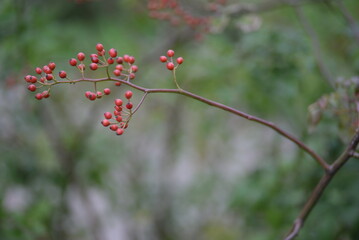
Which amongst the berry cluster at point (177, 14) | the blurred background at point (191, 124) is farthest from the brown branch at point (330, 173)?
the berry cluster at point (177, 14)

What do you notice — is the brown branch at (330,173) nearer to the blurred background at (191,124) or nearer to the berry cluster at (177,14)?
the blurred background at (191,124)

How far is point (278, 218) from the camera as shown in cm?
251

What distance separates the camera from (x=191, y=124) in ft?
15.4

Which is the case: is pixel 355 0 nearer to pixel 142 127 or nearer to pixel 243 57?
pixel 243 57

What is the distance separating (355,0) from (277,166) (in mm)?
1354

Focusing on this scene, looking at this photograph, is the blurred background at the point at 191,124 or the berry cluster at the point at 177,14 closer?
the blurred background at the point at 191,124

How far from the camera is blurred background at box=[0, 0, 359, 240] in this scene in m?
2.13

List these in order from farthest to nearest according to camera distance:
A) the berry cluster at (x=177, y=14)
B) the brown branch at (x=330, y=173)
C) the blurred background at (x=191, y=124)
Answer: the berry cluster at (x=177, y=14), the blurred background at (x=191, y=124), the brown branch at (x=330, y=173)

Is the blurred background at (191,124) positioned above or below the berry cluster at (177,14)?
below

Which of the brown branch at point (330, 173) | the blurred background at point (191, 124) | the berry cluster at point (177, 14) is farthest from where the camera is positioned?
the berry cluster at point (177, 14)

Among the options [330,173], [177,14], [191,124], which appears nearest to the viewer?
[330,173]

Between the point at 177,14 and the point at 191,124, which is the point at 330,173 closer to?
the point at 177,14

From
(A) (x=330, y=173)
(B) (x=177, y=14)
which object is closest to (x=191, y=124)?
(B) (x=177, y=14)

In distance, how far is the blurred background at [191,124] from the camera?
83.8 inches
